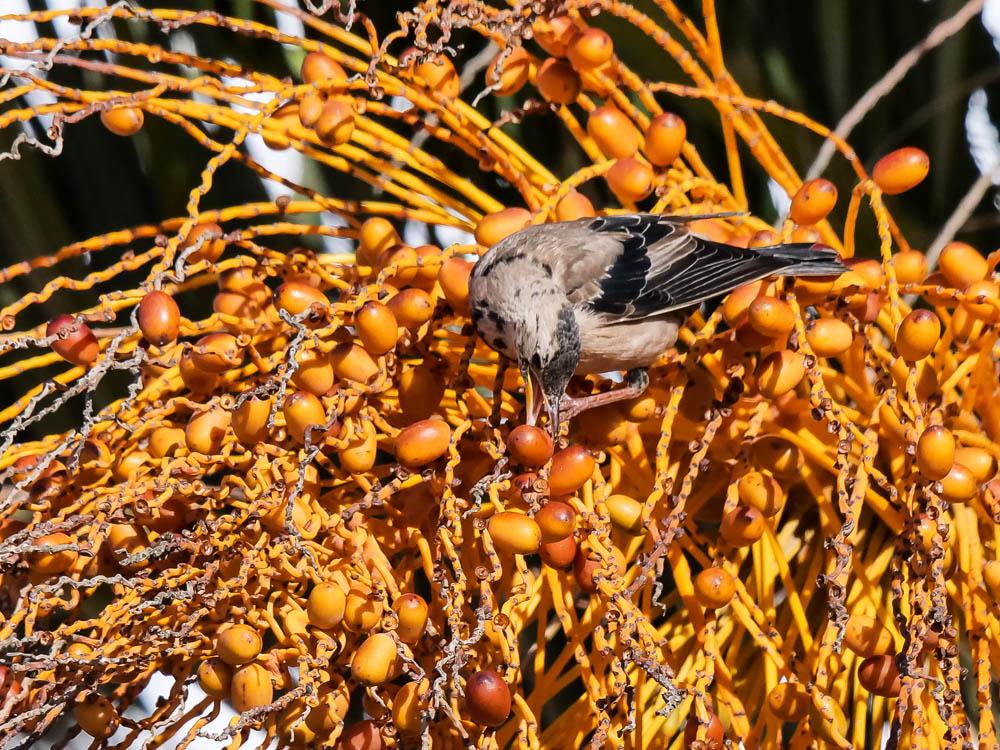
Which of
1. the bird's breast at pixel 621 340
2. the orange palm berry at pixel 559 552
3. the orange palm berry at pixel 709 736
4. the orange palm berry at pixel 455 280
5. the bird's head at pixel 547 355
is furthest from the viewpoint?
the bird's breast at pixel 621 340

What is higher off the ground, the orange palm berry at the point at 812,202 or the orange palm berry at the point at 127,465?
the orange palm berry at the point at 812,202

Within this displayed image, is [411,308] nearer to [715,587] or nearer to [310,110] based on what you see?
[310,110]

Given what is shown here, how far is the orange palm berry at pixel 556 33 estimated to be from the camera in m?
1.37

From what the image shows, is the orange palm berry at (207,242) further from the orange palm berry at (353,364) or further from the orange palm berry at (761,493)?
the orange palm berry at (761,493)

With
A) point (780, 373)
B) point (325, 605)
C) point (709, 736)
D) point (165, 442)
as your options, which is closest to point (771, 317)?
point (780, 373)

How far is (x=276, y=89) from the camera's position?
130 centimetres

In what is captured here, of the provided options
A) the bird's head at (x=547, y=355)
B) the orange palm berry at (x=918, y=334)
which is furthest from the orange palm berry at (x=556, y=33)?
the orange palm berry at (x=918, y=334)

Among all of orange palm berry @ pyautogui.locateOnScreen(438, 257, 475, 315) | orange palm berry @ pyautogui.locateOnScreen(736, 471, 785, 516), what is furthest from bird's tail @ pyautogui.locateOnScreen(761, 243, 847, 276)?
orange palm berry @ pyautogui.locateOnScreen(438, 257, 475, 315)

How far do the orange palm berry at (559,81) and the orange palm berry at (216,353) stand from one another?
0.50 m

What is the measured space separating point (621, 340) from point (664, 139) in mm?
267

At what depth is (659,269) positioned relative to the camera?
4.97ft

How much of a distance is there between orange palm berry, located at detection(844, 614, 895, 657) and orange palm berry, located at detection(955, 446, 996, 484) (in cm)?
18

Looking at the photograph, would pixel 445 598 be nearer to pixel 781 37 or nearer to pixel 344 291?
pixel 344 291

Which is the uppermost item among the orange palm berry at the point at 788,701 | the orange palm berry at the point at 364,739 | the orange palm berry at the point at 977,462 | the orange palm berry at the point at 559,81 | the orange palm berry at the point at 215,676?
the orange palm berry at the point at 559,81
